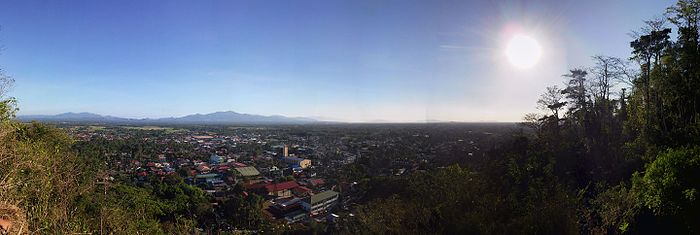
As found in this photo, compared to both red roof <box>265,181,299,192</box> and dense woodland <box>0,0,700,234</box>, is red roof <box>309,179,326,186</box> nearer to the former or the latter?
red roof <box>265,181,299,192</box>

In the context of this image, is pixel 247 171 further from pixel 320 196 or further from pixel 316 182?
pixel 320 196

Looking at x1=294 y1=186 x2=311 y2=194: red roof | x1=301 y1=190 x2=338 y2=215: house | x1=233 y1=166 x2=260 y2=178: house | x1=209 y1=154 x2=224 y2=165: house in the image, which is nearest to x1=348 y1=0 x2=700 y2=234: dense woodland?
x1=301 y1=190 x2=338 y2=215: house

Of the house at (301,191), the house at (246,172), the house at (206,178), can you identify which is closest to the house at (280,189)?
the house at (301,191)

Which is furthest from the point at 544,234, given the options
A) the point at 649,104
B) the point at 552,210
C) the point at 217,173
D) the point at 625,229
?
the point at 217,173

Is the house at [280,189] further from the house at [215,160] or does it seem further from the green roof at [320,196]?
the house at [215,160]

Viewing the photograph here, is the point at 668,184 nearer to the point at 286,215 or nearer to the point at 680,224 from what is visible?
the point at 680,224

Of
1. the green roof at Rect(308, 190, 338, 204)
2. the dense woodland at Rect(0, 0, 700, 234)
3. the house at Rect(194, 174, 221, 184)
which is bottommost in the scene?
the green roof at Rect(308, 190, 338, 204)
